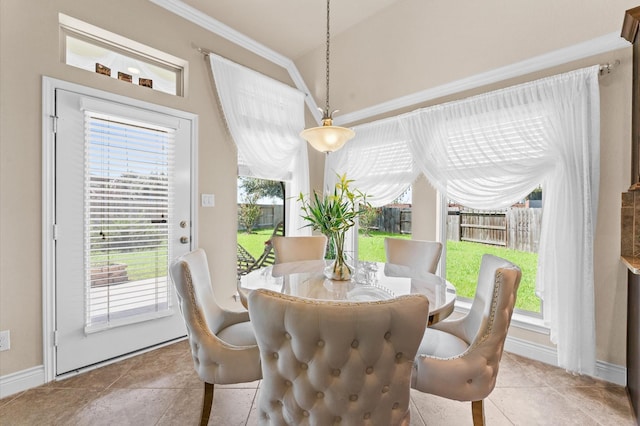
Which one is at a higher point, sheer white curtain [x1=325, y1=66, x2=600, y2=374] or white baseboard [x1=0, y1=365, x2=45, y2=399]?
sheer white curtain [x1=325, y1=66, x2=600, y2=374]

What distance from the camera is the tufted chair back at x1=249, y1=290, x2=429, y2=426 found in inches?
32.9

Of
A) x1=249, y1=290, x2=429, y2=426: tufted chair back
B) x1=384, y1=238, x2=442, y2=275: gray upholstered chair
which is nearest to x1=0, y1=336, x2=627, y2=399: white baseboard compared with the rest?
x1=384, y1=238, x2=442, y2=275: gray upholstered chair

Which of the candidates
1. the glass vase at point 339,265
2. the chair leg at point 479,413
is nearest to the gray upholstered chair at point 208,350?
the glass vase at point 339,265

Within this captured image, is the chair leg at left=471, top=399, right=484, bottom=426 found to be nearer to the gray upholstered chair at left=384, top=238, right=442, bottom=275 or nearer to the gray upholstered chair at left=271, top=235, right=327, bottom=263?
the gray upholstered chair at left=384, top=238, right=442, bottom=275

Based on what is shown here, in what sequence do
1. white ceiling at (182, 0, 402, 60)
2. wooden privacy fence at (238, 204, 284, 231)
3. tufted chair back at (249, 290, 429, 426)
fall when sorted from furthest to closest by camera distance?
1. wooden privacy fence at (238, 204, 284, 231)
2. white ceiling at (182, 0, 402, 60)
3. tufted chair back at (249, 290, 429, 426)

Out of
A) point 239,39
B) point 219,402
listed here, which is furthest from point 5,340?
point 239,39

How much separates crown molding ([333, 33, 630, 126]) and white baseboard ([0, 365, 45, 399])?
3695 millimetres

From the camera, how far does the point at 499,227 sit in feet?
9.12

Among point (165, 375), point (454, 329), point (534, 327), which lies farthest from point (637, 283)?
point (165, 375)

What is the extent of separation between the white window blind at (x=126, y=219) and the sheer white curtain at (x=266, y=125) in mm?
746

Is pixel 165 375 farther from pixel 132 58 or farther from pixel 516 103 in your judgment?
pixel 516 103

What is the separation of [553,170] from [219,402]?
2896 mm

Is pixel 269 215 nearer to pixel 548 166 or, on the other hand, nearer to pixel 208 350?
pixel 208 350

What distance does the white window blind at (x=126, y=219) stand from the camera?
231 centimetres
